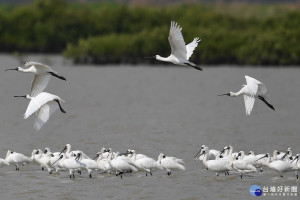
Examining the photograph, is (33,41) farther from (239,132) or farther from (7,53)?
(239,132)

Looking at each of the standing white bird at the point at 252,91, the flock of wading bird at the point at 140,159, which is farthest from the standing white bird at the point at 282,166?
the standing white bird at the point at 252,91

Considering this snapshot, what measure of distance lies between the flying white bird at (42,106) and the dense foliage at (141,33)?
147 feet

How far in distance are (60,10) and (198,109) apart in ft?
222

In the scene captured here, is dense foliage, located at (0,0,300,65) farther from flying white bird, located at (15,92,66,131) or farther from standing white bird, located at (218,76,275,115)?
flying white bird, located at (15,92,66,131)

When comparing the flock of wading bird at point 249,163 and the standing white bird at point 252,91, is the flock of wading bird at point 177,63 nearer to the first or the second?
the standing white bird at point 252,91

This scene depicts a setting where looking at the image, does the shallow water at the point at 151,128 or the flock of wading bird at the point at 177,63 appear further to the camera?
the flock of wading bird at the point at 177,63

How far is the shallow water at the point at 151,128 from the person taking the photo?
18266 mm

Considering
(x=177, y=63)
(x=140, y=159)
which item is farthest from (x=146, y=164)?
(x=177, y=63)

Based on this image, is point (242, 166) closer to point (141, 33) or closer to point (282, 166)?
point (282, 166)

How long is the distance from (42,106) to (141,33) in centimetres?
5291

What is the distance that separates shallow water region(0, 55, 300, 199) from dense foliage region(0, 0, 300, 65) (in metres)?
7.04

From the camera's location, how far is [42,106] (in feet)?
66.6

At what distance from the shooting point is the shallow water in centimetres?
1827

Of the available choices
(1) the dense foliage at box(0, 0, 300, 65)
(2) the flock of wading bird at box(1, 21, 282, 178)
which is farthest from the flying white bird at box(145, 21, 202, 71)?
(1) the dense foliage at box(0, 0, 300, 65)
